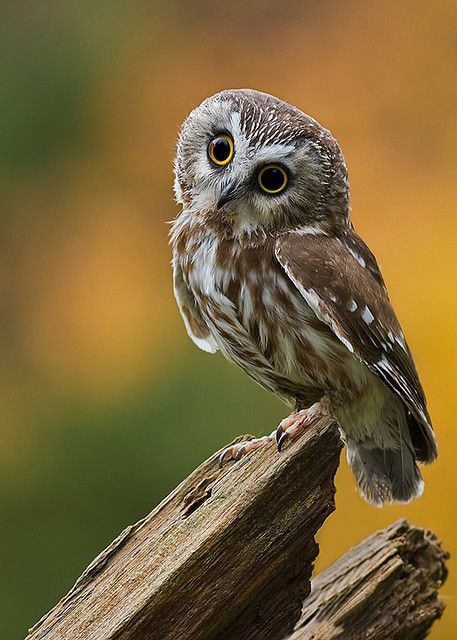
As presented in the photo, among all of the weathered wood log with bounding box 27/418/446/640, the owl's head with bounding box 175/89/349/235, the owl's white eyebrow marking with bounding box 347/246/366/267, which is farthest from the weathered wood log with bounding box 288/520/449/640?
the owl's head with bounding box 175/89/349/235

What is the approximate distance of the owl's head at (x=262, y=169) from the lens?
2.28 meters

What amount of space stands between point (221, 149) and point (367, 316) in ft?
1.72

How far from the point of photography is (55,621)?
1957mm

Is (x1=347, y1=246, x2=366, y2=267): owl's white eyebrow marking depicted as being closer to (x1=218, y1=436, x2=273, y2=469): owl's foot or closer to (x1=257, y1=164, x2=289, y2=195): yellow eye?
(x1=257, y1=164, x2=289, y2=195): yellow eye

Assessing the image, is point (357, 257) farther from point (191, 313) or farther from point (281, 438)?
point (281, 438)

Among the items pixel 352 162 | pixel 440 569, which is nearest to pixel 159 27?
pixel 352 162

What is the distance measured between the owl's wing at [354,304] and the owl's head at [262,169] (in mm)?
65

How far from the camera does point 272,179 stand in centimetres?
233

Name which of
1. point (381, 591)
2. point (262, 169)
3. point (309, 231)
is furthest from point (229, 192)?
point (381, 591)

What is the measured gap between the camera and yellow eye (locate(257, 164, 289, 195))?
2311 millimetres

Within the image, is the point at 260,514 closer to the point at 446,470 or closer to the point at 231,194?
the point at 231,194

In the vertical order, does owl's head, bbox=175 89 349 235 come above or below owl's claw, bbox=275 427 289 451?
above

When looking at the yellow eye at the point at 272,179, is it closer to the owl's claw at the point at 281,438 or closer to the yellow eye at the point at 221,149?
the yellow eye at the point at 221,149

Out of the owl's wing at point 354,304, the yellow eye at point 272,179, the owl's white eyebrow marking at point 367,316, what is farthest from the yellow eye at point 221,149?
the owl's white eyebrow marking at point 367,316
